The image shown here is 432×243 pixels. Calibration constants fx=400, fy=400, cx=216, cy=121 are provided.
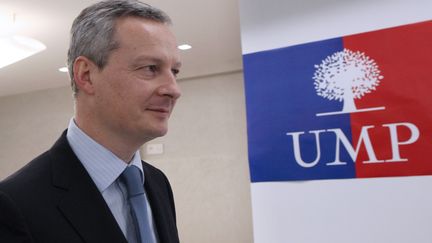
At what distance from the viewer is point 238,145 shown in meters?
6.23

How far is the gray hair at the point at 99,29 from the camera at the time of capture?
3.18 feet

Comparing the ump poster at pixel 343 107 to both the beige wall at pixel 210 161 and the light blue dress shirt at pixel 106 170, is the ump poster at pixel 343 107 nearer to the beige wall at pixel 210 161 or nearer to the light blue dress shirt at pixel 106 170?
the light blue dress shirt at pixel 106 170

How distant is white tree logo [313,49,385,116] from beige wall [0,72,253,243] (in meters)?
3.76

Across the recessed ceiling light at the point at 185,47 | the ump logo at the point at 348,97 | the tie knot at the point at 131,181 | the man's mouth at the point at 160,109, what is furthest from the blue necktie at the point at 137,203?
the recessed ceiling light at the point at 185,47

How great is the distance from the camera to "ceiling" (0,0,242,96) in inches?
152

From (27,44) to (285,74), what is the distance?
2.73 metres

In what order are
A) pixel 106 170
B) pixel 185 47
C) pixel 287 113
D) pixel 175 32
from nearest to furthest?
1. pixel 106 170
2. pixel 287 113
3. pixel 175 32
4. pixel 185 47

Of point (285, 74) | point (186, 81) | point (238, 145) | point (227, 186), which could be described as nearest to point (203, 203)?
point (227, 186)

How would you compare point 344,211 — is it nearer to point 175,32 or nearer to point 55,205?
point 55,205

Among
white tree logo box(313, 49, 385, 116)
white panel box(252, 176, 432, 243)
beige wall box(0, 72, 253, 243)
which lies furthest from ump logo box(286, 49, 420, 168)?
beige wall box(0, 72, 253, 243)

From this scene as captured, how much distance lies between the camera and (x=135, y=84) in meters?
0.97

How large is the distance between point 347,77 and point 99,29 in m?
1.73

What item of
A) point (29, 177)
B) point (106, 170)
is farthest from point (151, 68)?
point (29, 177)

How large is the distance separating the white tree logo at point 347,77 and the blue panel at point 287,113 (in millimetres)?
39
